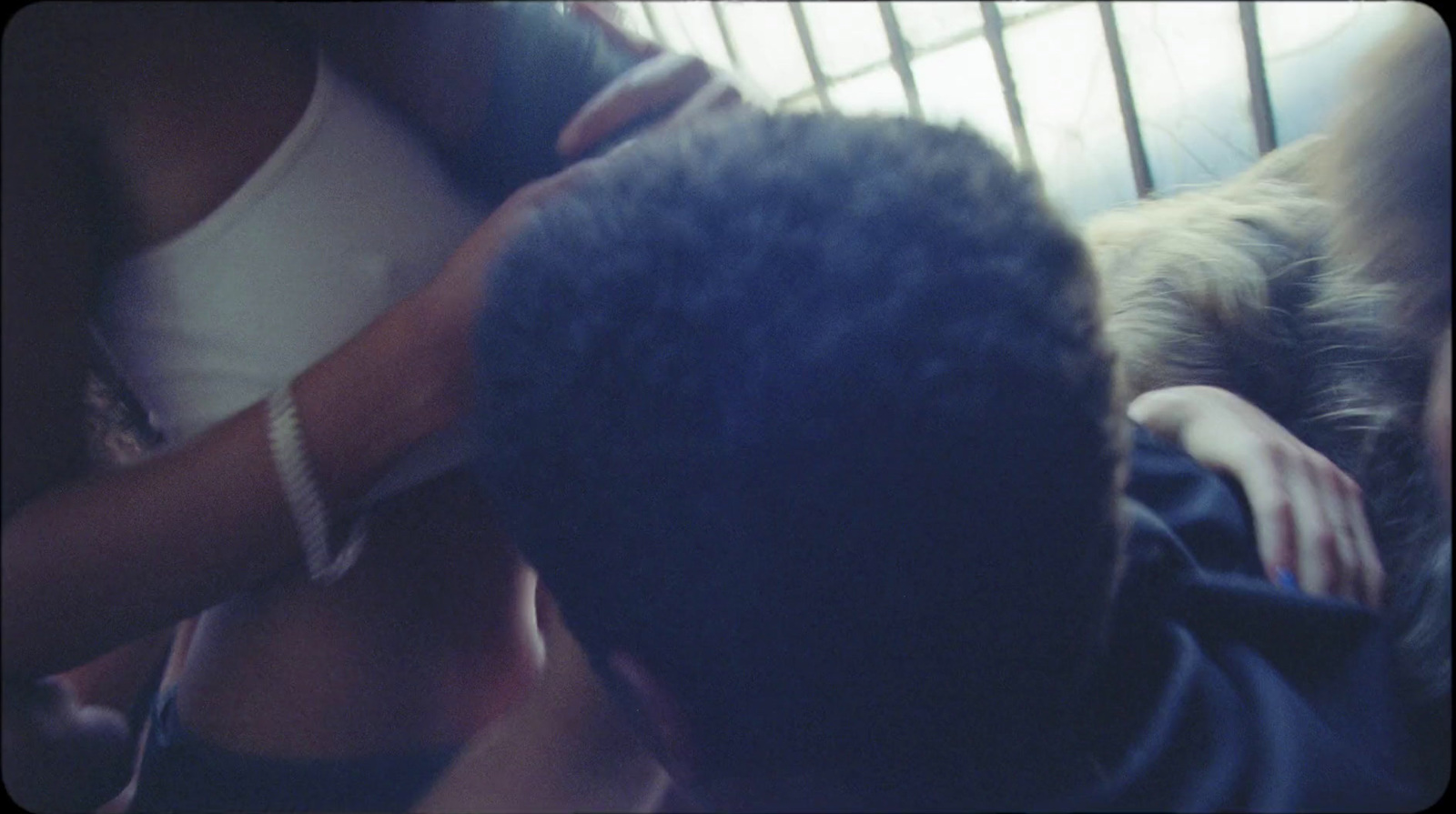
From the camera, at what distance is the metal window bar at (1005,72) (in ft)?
1.53

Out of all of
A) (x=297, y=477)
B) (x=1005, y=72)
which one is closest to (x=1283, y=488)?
(x=1005, y=72)

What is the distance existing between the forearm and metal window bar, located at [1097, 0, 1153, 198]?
0.37 m

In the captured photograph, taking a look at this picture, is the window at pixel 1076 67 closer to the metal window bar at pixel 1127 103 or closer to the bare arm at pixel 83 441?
the metal window bar at pixel 1127 103


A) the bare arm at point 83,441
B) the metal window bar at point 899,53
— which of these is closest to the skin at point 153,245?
the bare arm at point 83,441

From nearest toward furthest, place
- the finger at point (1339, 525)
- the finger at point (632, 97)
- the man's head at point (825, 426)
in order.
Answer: the man's head at point (825, 426), the finger at point (632, 97), the finger at point (1339, 525)

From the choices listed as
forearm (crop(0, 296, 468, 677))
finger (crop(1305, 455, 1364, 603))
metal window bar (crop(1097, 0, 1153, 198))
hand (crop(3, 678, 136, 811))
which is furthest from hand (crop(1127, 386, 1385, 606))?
hand (crop(3, 678, 136, 811))

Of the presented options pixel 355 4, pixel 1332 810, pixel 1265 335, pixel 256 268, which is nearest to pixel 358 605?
pixel 256 268

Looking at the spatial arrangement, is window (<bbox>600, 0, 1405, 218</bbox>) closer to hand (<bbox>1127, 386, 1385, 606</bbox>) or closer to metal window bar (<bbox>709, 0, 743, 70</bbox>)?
metal window bar (<bbox>709, 0, 743, 70</bbox>)

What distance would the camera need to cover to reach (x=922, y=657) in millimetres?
341

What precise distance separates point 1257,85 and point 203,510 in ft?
1.94

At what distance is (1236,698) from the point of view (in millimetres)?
418

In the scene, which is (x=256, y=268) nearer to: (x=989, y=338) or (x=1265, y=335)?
(x=989, y=338)

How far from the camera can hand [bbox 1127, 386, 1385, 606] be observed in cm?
51

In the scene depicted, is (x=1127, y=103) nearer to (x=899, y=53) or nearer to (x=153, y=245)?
(x=899, y=53)
